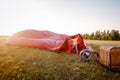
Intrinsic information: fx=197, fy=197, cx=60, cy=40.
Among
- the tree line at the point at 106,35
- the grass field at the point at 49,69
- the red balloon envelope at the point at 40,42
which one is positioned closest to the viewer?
the grass field at the point at 49,69

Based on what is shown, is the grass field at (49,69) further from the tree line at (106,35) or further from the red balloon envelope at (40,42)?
the tree line at (106,35)

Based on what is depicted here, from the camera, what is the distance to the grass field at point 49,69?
6.16 meters

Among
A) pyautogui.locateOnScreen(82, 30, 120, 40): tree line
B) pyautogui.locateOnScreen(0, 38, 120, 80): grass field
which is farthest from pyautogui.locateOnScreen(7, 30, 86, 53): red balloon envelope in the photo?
pyautogui.locateOnScreen(82, 30, 120, 40): tree line

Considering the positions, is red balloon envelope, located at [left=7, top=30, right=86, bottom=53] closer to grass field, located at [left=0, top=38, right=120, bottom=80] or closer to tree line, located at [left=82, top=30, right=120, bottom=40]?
grass field, located at [left=0, top=38, right=120, bottom=80]

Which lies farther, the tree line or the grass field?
the tree line

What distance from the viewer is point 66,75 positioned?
249 inches

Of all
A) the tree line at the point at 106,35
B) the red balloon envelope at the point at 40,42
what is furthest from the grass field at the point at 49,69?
the tree line at the point at 106,35

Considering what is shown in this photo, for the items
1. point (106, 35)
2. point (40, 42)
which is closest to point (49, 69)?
point (40, 42)

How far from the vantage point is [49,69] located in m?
→ 6.64

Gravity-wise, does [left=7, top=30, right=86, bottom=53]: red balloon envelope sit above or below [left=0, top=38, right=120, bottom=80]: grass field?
above

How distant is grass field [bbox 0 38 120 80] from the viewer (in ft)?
20.2

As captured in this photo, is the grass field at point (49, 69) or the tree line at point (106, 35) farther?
the tree line at point (106, 35)

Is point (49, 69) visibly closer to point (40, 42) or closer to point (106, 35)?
point (40, 42)

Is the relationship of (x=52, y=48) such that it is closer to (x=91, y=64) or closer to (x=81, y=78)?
(x=91, y=64)
